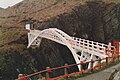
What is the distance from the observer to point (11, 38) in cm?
6009

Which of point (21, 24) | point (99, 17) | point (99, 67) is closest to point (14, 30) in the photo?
point (21, 24)

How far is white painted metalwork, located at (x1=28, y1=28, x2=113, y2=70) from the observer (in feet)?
108

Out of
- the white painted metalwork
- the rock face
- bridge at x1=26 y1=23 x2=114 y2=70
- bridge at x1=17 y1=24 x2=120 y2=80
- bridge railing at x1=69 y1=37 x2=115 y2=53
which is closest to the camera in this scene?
bridge at x1=17 y1=24 x2=120 y2=80

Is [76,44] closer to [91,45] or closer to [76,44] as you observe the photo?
[76,44]

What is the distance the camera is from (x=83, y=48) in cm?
3594

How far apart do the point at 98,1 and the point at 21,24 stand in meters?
21.3

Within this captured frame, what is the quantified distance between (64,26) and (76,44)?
26580 millimetres

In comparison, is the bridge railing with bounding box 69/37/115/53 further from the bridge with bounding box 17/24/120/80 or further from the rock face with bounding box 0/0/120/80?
the rock face with bounding box 0/0/120/80

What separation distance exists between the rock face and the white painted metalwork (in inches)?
85.4

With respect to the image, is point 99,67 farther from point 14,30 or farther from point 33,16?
point 33,16

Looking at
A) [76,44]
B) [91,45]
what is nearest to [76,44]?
[76,44]

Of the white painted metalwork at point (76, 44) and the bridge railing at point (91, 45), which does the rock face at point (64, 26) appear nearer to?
the white painted metalwork at point (76, 44)

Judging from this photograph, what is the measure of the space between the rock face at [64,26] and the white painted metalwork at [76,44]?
2.17m

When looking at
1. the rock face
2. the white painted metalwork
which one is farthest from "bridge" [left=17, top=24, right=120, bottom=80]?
the rock face
